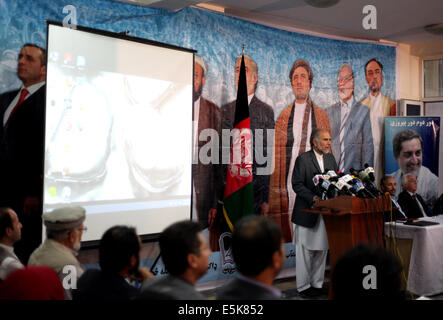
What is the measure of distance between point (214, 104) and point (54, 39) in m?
2.01

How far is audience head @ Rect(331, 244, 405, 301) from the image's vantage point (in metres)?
1.60

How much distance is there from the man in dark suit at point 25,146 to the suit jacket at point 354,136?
3.91 meters

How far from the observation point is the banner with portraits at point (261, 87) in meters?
4.33

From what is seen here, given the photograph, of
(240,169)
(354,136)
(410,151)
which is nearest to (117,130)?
(240,169)

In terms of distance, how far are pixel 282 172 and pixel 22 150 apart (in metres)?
3.16

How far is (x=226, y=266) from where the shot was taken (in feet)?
17.9

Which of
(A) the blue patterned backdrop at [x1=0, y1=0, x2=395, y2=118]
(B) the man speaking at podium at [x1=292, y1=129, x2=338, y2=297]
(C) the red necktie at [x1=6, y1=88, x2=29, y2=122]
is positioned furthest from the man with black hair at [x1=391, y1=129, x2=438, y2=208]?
(C) the red necktie at [x1=6, y1=88, x2=29, y2=122]

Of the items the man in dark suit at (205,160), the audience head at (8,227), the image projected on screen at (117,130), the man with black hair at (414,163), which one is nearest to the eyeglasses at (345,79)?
the man with black hair at (414,163)

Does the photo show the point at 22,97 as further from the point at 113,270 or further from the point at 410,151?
the point at 410,151

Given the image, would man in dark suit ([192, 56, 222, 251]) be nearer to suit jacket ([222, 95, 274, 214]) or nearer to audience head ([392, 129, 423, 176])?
suit jacket ([222, 95, 274, 214])

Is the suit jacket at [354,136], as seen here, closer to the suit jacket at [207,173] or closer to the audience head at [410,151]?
the audience head at [410,151]

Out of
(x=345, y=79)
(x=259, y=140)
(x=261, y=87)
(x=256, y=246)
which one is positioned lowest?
(x=256, y=246)

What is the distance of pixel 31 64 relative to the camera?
3.96m

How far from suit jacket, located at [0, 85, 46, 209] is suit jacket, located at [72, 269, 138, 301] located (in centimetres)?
178
